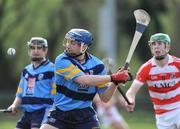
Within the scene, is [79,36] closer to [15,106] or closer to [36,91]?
[36,91]

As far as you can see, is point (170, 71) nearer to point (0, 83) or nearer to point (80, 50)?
point (80, 50)

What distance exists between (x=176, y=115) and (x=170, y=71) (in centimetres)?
71

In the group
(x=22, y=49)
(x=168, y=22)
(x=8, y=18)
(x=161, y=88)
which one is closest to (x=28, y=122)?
(x=161, y=88)

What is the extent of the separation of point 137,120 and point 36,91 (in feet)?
51.9

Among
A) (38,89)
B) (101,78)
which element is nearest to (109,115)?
(38,89)

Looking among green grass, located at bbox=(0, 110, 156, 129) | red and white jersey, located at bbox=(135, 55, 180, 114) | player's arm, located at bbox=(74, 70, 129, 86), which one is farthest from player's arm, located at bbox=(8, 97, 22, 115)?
green grass, located at bbox=(0, 110, 156, 129)

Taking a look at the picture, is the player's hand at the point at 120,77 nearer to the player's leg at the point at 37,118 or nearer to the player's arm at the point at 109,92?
the player's arm at the point at 109,92

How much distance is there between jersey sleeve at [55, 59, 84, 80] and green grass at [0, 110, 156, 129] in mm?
13492

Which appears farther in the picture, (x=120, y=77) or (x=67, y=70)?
(x=67, y=70)

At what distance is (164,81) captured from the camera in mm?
13367

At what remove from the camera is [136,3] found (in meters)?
34.8

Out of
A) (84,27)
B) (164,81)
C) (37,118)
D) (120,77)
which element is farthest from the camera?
(84,27)

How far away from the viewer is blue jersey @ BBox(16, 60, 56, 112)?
1390 centimetres

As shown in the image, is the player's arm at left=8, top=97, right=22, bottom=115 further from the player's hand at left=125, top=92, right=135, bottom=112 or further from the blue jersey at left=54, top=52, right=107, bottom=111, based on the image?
A: the blue jersey at left=54, top=52, right=107, bottom=111
